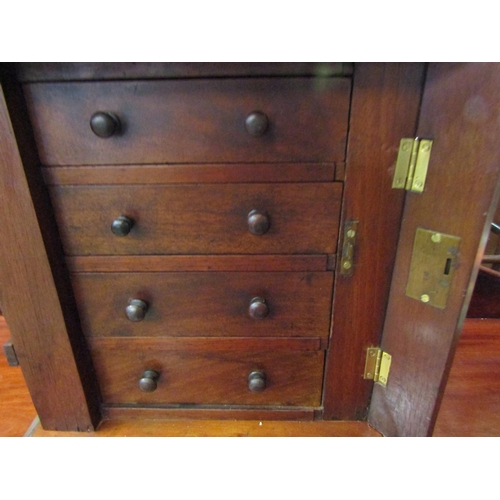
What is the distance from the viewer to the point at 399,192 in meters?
0.55

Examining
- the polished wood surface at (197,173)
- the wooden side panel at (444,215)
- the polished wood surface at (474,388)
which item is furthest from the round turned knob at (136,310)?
the polished wood surface at (474,388)

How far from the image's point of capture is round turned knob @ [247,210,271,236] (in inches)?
21.2

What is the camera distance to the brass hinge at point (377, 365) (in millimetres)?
655

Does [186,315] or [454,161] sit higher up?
[454,161]

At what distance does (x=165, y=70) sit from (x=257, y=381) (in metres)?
0.62

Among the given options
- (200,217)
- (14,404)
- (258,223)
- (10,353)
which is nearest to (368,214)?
(258,223)

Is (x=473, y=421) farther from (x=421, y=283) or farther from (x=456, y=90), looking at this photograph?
(x=456, y=90)

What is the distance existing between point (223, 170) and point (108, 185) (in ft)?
0.69

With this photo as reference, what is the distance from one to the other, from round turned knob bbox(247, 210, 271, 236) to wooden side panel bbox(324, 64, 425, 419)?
0.48 feet

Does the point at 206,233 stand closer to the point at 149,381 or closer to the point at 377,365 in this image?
the point at 149,381

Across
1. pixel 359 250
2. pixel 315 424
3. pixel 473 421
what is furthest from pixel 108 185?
pixel 473 421

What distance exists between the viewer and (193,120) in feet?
1.71

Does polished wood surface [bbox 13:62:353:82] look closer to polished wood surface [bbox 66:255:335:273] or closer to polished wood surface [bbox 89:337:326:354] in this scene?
polished wood surface [bbox 66:255:335:273]

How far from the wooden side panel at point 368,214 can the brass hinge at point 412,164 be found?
11 mm
